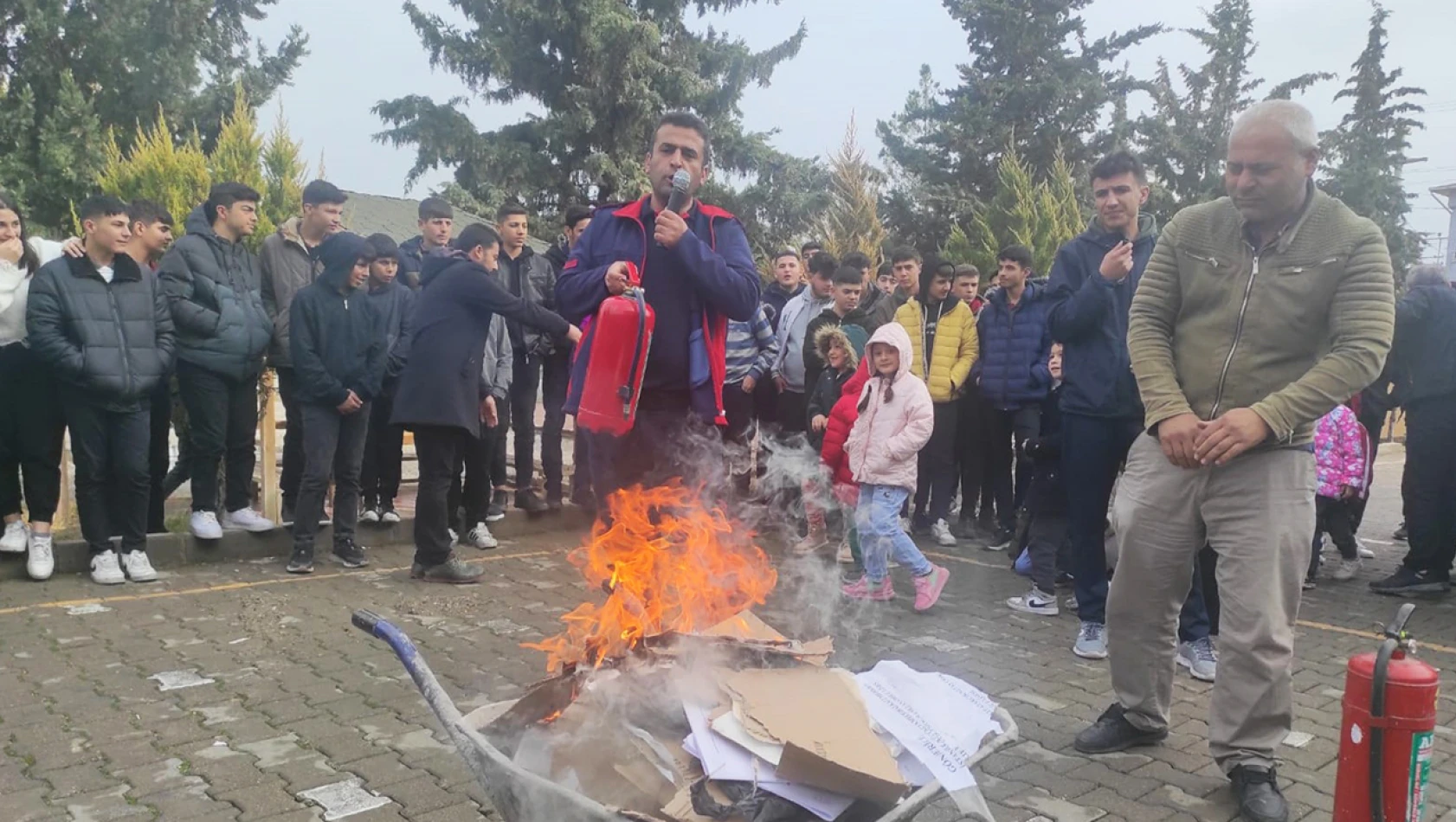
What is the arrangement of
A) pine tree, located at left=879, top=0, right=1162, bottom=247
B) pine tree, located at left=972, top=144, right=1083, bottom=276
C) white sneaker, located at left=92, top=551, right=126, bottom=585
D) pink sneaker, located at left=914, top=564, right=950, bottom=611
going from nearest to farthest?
1. pink sneaker, located at left=914, top=564, right=950, bottom=611
2. white sneaker, located at left=92, top=551, right=126, bottom=585
3. pine tree, located at left=972, top=144, right=1083, bottom=276
4. pine tree, located at left=879, top=0, right=1162, bottom=247

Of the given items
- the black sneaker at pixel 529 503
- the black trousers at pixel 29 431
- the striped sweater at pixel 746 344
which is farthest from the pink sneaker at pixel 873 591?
the black trousers at pixel 29 431

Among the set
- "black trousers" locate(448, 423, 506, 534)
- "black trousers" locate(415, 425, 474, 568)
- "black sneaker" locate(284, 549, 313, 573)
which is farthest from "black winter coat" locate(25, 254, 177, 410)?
"black trousers" locate(448, 423, 506, 534)

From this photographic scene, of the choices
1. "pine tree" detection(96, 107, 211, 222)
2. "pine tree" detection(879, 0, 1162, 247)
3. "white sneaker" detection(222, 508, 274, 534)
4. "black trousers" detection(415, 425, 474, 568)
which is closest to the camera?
"black trousers" detection(415, 425, 474, 568)

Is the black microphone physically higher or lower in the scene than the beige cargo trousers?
higher

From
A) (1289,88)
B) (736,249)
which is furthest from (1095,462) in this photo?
(1289,88)

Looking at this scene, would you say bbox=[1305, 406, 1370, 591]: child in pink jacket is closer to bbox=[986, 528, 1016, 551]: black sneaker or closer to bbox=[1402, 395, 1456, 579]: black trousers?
bbox=[1402, 395, 1456, 579]: black trousers

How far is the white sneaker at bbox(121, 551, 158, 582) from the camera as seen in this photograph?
628 cm

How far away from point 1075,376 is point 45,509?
6070mm

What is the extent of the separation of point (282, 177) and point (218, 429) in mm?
3420

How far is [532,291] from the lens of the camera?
839 centimetres

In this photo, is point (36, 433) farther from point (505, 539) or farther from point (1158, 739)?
point (1158, 739)

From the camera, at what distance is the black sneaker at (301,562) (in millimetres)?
6633

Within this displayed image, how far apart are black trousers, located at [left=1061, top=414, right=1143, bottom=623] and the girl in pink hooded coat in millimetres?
1145

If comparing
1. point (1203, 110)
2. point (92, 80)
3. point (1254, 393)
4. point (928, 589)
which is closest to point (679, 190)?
point (1254, 393)
